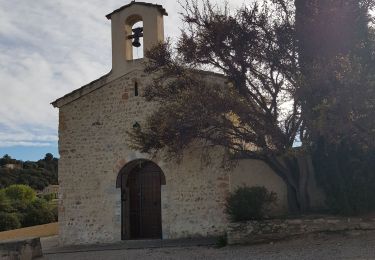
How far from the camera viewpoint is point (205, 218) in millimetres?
12273

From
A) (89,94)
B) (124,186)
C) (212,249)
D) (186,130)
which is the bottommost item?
(212,249)

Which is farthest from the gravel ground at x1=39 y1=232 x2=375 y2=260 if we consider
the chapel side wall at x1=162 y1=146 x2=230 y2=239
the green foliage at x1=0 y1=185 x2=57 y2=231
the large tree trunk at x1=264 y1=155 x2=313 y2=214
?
the green foliage at x1=0 y1=185 x2=57 y2=231

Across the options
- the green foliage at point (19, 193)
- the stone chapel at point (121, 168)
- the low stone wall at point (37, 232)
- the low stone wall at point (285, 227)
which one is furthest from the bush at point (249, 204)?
the green foliage at point (19, 193)

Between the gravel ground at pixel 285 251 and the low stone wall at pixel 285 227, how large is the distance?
0.67 feet

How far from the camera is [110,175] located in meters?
13.3

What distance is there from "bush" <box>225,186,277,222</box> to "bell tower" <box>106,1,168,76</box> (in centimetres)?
531

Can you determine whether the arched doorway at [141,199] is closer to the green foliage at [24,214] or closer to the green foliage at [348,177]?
the green foliage at [348,177]

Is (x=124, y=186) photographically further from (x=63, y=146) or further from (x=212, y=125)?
(x=212, y=125)

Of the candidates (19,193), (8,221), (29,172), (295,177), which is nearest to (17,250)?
(295,177)

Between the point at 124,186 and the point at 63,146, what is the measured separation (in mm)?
2286

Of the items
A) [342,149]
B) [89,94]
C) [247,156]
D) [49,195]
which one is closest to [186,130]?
[247,156]

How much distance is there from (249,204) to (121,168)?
441 centimetres

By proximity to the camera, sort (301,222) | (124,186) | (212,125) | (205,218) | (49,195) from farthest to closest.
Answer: (49,195) < (124,186) < (205,218) < (212,125) < (301,222)

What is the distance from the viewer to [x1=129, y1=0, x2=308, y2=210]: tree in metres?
10.3
